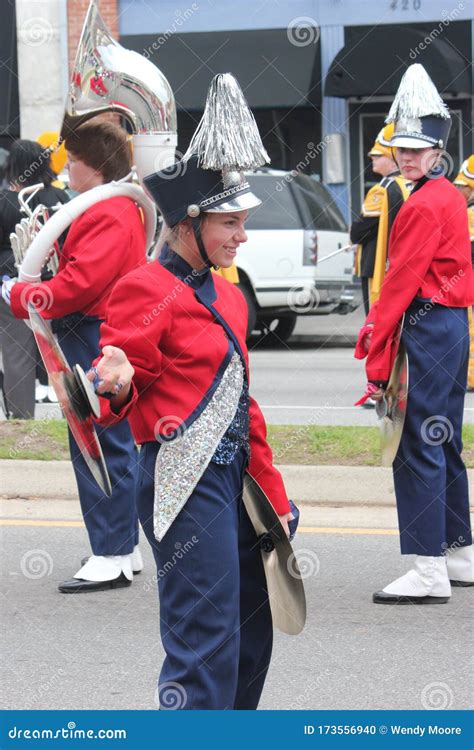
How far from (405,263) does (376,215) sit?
5.06 meters

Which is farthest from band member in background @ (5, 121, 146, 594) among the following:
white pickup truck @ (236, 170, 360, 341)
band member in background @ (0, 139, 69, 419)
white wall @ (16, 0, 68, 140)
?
white wall @ (16, 0, 68, 140)

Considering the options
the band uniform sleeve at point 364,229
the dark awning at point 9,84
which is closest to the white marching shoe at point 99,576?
the band uniform sleeve at point 364,229

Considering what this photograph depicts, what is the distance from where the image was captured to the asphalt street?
10.6 meters

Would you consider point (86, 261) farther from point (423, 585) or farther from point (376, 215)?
point (376, 215)

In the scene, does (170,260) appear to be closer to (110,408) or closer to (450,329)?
(110,408)

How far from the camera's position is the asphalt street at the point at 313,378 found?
34.7ft

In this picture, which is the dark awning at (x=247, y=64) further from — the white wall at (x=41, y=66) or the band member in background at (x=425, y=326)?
the band member in background at (x=425, y=326)

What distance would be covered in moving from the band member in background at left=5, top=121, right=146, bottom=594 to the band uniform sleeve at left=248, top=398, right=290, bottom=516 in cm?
165

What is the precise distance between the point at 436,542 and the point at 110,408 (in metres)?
2.56

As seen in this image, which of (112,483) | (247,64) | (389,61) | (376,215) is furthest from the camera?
(247,64)

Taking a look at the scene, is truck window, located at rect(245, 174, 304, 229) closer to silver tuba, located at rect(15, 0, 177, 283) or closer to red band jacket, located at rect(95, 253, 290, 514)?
silver tuba, located at rect(15, 0, 177, 283)

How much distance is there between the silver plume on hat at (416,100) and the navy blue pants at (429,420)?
2.43 ft

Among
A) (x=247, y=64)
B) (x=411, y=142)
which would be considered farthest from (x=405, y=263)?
(x=247, y=64)

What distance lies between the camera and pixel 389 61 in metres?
20.1
